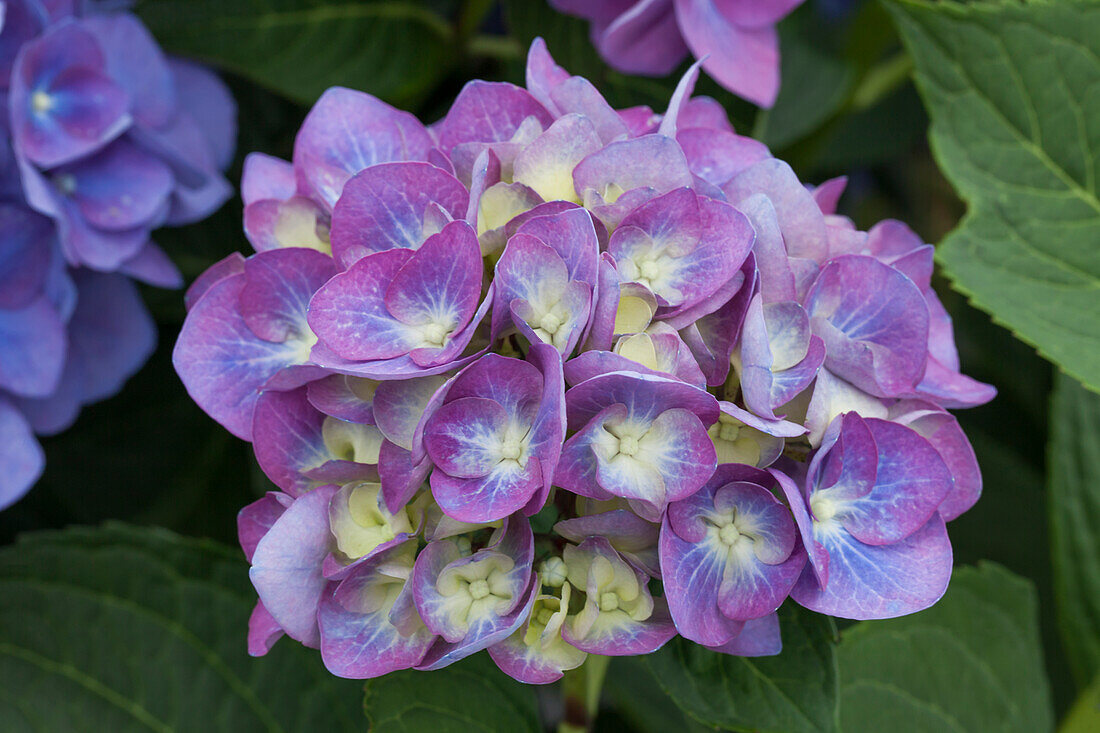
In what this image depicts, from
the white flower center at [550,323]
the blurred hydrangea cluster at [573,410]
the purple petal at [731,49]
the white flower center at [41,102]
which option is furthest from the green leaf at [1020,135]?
the white flower center at [41,102]

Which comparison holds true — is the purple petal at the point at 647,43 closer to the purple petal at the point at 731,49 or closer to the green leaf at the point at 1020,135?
the purple petal at the point at 731,49

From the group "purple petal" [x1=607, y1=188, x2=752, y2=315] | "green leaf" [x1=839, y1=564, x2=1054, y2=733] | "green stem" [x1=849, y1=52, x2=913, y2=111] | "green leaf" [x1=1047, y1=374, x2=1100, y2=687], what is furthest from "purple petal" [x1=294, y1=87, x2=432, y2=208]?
"green stem" [x1=849, y1=52, x2=913, y2=111]

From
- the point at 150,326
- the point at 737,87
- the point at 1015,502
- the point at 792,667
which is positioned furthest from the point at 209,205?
the point at 1015,502

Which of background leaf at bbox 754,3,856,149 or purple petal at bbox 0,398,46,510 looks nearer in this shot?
purple petal at bbox 0,398,46,510

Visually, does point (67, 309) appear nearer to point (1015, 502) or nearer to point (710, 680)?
point (710, 680)

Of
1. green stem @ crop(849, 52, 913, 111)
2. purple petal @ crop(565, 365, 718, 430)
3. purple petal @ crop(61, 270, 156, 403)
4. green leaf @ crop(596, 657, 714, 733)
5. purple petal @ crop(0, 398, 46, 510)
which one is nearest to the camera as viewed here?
purple petal @ crop(565, 365, 718, 430)

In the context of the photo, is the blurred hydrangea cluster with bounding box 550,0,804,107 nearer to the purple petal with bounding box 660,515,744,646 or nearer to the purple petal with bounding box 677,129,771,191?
the purple petal with bounding box 677,129,771,191

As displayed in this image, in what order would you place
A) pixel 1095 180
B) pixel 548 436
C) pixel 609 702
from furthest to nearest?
pixel 609 702 < pixel 1095 180 < pixel 548 436
